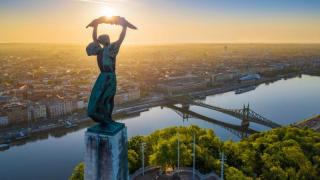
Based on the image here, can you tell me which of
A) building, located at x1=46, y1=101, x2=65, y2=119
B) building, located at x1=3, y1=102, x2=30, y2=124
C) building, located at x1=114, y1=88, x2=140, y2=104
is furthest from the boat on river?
building, located at x1=3, y1=102, x2=30, y2=124

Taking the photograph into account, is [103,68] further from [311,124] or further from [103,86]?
[311,124]

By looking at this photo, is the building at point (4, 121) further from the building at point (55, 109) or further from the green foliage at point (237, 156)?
the green foliage at point (237, 156)

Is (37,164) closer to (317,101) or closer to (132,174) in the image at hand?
(132,174)

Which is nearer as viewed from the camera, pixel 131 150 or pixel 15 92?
pixel 131 150

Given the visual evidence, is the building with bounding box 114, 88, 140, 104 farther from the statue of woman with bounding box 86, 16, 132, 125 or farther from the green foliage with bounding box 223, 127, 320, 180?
the statue of woman with bounding box 86, 16, 132, 125

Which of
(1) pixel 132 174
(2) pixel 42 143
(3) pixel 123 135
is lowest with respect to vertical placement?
(2) pixel 42 143

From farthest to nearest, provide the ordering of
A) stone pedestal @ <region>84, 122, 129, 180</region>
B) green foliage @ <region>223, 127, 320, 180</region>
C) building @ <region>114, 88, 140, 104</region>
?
building @ <region>114, 88, 140, 104</region>
green foliage @ <region>223, 127, 320, 180</region>
stone pedestal @ <region>84, 122, 129, 180</region>

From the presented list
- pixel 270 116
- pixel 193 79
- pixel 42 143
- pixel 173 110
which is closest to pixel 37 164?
pixel 42 143

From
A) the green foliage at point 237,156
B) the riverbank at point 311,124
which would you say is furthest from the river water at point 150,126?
the green foliage at point 237,156
